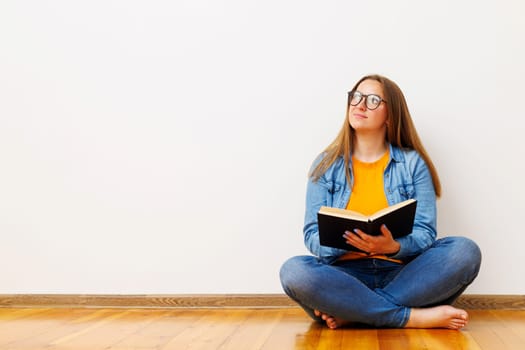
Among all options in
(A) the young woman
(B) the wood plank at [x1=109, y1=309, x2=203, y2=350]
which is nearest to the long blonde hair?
(A) the young woman

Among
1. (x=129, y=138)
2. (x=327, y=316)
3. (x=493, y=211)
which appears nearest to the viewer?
(x=327, y=316)

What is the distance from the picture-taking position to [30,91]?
111 inches

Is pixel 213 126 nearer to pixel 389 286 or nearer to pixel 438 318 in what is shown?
pixel 389 286

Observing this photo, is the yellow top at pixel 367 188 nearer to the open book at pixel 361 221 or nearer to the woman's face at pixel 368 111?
the woman's face at pixel 368 111

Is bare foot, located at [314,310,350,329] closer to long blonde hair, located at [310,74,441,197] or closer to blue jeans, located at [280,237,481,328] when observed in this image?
blue jeans, located at [280,237,481,328]

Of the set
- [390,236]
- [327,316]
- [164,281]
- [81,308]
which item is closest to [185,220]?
[164,281]

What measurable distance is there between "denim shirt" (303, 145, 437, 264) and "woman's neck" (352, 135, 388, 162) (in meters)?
0.05

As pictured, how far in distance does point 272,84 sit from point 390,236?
0.87 metres

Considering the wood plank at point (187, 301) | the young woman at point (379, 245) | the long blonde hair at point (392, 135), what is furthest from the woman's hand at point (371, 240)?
the wood plank at point (187, 301)

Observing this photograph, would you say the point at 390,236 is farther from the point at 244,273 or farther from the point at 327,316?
the point at 244,273

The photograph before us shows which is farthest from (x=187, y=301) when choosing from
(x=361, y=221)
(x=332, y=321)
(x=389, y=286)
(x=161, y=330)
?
(x=361, y=221)

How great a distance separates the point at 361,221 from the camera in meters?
2.02

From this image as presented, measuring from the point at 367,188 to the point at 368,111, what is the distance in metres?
0.28

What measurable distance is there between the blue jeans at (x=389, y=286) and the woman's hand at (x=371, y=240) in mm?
148
